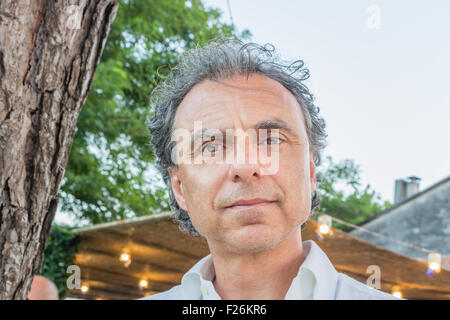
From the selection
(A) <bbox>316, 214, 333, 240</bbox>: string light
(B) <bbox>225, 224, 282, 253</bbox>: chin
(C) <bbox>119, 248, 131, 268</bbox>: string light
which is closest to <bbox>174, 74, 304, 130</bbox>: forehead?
(B) <bbox>225, 224, 282, 253</bbox>: chin

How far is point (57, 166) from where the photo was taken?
3.02 feet

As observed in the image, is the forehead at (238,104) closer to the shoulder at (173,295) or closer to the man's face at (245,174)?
the man's face at (245,174)

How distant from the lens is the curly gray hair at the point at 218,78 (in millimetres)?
648

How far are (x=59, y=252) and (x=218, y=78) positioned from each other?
3620 mm

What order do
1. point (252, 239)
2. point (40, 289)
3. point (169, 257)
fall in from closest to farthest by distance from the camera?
point (252, 239) < point (40, 289) < point (169, 257)

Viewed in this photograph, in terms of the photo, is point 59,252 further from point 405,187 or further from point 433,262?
point 405,187

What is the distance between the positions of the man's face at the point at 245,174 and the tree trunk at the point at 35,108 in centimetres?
35

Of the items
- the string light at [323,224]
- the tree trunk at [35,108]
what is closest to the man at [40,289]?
the tree trunk at [35,108]

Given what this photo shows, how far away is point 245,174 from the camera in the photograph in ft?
1.73

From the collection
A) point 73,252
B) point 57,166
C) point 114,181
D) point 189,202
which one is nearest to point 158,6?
point 114,181

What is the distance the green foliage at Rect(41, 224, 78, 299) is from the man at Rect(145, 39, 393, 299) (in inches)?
134

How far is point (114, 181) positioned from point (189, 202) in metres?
4.73

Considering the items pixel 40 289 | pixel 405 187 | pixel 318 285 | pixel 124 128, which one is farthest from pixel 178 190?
pixel 405 187
